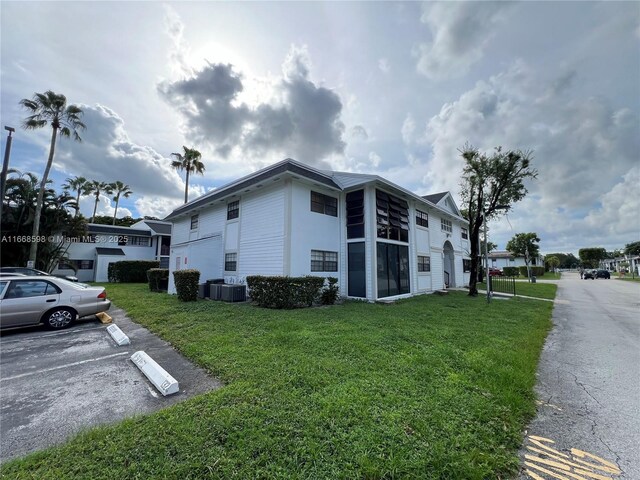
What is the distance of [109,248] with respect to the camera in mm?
24688

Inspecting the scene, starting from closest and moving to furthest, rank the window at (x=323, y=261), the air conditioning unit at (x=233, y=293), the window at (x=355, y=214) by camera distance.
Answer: the air conditioning unit at (x=233, y=293)
the window at (x=323, y=261)
the window at (x=355, y=214)

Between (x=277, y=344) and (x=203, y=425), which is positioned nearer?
(x=203, y=425)

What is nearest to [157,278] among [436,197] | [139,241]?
[139,241]

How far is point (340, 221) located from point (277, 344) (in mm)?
8676

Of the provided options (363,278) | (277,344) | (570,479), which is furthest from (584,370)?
(363,278)

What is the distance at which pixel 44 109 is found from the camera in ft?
57.2

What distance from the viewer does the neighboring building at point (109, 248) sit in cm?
2312

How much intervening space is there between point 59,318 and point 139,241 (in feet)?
73.3

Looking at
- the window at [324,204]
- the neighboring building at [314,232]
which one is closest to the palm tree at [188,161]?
the neighboring building at [314,232]

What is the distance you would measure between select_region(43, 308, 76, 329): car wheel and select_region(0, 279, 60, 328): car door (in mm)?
180

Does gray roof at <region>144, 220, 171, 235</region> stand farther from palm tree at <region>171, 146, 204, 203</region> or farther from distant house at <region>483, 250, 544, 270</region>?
distant house at <region>483, 250, 544, 270</region>

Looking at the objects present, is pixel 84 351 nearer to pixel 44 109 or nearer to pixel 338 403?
pixel 338 403

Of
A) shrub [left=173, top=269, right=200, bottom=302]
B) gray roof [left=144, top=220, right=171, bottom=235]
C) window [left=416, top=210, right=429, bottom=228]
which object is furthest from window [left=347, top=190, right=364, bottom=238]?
gray roof [left=144, top=220, right=171, bottom=235]

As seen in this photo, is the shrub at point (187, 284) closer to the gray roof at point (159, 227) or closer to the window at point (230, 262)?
the window at point (230, 262)
